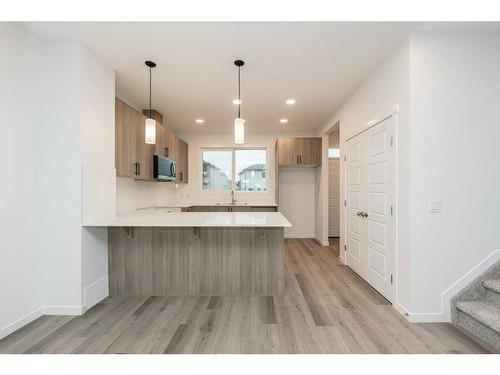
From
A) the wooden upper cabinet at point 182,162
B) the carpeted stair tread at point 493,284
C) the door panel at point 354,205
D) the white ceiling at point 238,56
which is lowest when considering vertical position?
the carpeted stair tread at point 493,284

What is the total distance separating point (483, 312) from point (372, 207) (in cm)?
137

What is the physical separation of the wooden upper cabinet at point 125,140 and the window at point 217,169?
2893mm

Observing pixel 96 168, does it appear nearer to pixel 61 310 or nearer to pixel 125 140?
pixel 125 140

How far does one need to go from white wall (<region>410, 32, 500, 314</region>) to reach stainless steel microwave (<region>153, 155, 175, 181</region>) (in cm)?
335

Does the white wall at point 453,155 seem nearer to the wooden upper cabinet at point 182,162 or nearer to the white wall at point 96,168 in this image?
the white wall at point 96,168

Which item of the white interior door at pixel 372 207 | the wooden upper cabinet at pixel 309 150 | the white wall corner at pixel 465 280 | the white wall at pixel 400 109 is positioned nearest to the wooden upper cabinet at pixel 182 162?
the wooden upper cabinet at pixel 309 150

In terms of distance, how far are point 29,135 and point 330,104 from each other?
3.98 m

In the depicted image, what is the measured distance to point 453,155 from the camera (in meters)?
2.37

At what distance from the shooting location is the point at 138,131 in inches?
141

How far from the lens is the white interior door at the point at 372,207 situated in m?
2.78

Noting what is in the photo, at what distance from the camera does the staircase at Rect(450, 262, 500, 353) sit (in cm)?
198

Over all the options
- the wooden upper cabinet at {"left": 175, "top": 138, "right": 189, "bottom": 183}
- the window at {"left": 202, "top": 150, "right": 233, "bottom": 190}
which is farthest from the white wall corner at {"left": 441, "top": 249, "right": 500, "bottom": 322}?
the window at {"left": 202, "top": 150, "right": 233, "bottom": 190}

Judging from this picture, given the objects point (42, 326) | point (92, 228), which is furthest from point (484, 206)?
point (42, 326)
